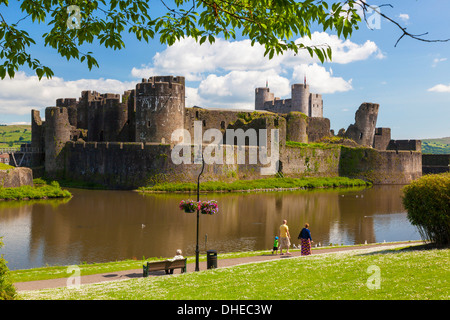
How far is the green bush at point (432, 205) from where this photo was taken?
13672 millimetres

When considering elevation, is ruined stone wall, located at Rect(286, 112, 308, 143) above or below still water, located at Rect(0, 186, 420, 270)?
above

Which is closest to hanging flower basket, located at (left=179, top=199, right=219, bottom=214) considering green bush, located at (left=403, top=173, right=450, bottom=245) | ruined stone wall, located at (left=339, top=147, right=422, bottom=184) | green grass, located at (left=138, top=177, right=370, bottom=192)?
green bush, located at (left=403, top=173, right=450, bottom=245)

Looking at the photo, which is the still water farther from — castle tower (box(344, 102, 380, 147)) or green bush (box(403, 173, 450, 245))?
castle tower (box(344, 102, 380, 147))

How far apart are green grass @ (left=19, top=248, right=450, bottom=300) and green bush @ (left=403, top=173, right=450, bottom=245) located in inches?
83.1

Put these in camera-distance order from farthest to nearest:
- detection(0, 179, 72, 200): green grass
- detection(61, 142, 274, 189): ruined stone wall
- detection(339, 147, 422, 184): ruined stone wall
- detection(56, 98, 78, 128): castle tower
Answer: detection(339, 147, 422, 184): ruined stone wall → detection(56, 98, 78, 128): castle tower → detection(61, 142, 274, 189): ruined stone wall → detection(0, 179, 72, 200): green grass

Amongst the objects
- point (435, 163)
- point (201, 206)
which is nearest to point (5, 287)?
point (201, 206)

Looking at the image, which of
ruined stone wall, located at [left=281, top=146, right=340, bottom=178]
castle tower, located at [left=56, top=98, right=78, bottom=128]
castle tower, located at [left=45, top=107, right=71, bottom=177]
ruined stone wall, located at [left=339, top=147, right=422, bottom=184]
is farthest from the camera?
ruined stone wall, located at [left=339, top=147, right=422, bottom=184]

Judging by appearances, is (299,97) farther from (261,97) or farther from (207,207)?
(207,207)

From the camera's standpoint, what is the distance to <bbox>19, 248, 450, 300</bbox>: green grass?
793 cm

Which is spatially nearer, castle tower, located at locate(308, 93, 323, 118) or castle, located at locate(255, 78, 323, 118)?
castle, located at locate(255, 78, 323, 118)

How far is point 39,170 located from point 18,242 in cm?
3055
